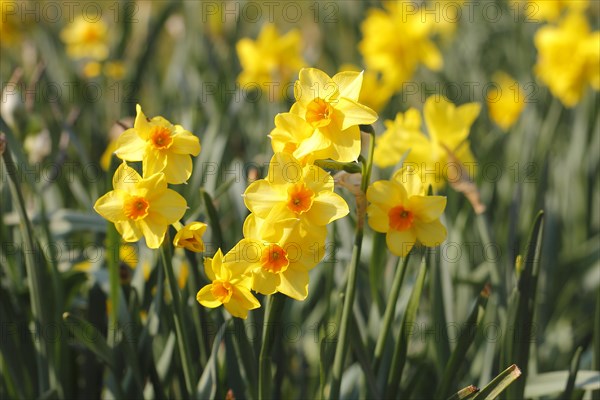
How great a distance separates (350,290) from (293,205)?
0.20 meters

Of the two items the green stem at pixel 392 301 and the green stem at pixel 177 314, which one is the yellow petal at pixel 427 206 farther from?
the green stem at pixel 177 314

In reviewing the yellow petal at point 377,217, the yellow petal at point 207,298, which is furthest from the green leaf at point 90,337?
the yellow petal at point 377,217

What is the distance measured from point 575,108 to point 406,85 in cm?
75

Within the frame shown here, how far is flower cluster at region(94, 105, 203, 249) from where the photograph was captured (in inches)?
38.3

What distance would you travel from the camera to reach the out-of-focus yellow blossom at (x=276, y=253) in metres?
0.93

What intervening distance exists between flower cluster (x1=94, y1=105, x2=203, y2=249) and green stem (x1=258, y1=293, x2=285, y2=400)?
0.45 ft

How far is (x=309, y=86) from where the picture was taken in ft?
3.29

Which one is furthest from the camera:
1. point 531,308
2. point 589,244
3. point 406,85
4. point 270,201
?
point 406,85

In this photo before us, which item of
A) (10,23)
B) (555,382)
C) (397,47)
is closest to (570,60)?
(397,47)

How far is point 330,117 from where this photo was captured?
0.97 m

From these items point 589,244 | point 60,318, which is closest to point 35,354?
point 60,318

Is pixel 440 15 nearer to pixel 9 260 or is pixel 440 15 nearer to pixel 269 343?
pixel 9 260

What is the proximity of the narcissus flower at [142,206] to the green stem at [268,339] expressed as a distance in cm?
18

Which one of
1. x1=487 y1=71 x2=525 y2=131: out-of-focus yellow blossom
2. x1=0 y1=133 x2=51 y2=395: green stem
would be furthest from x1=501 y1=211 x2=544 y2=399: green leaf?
x1=487 y1=71 x2=525 y2=131: out-of-focus yellow blossom
